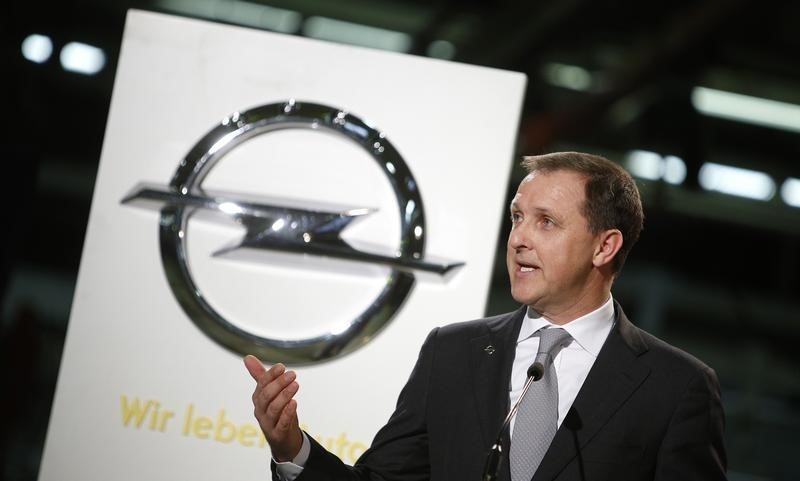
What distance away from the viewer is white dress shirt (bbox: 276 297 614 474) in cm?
189

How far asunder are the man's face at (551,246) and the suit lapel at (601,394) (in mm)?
133

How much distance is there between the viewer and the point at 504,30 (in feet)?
17.0

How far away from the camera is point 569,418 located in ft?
5.83

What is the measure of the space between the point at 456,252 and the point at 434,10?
11.2ft

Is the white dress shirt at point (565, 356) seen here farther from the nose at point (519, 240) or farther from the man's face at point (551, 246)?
the nose at point (519, 240)

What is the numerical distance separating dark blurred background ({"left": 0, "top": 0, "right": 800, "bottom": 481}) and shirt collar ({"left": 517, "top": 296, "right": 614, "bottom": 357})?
Answer: 2851 millimetres

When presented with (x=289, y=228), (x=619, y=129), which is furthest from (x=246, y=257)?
(x=619, y=129)

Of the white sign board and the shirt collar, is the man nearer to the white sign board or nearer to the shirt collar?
the shirt collar

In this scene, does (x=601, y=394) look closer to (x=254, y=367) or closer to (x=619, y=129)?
(x=254, y=367)

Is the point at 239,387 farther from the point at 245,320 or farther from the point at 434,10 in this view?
the point at 434,10

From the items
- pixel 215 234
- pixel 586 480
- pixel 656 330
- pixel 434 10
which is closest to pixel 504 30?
pixel 434 10

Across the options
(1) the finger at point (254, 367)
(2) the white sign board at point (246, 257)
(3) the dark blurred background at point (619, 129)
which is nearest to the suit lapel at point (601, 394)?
(2) the white sign board at point (246, 257)

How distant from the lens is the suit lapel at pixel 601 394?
178 centimetres

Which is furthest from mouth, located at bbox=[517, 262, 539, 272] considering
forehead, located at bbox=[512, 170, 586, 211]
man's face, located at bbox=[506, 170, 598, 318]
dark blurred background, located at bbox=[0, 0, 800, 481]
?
dark blurred background, located at bbox=[0, 0, 800, 481]
